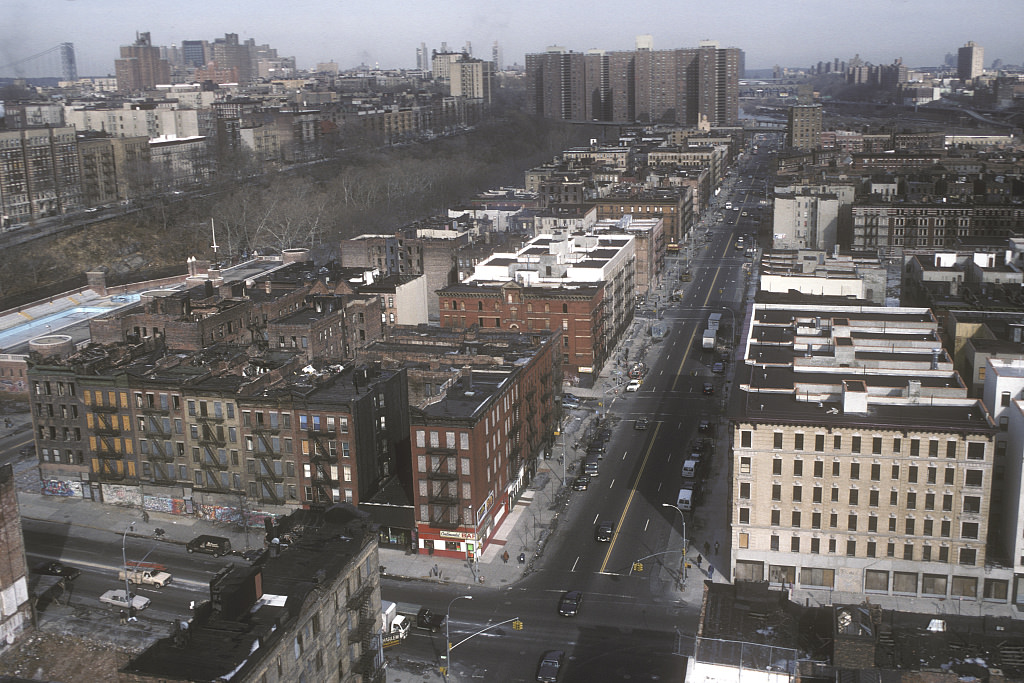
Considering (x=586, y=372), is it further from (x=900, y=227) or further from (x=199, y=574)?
(x=900, y=227)

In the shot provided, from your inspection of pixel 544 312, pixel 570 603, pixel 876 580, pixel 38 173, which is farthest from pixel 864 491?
pixel 38 173

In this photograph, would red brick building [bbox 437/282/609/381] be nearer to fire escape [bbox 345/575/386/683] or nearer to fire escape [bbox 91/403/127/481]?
fire escape [bbox 91/403/127/481]

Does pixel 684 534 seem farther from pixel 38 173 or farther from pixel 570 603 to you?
pixel 38 173

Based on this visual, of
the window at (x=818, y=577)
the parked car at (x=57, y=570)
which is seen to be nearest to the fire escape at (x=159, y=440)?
the parked car at (x=57, y=570)

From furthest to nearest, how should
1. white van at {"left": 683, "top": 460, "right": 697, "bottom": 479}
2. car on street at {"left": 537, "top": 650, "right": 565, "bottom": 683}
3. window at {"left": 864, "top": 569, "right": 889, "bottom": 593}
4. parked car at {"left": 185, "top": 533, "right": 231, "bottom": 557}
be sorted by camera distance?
white van at {"left": 683, "top": 460, "right": 697, "bottom": 479}
parked car at {"left": 185, "top": 533, "right": 231, "bottom": 557}
window at {"left": 864, "top": 569, "right": 889, "bottom": 593}
car on street at {"left": 537, "top": 650, "right": 565, "bottom": 683}

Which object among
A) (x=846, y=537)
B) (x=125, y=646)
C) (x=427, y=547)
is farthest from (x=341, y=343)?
(x=846, y=537)

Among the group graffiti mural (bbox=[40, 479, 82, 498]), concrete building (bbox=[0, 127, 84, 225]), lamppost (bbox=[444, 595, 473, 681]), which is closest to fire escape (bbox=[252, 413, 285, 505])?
graffiti mural (bbox=[40, 479, 82, 498])
